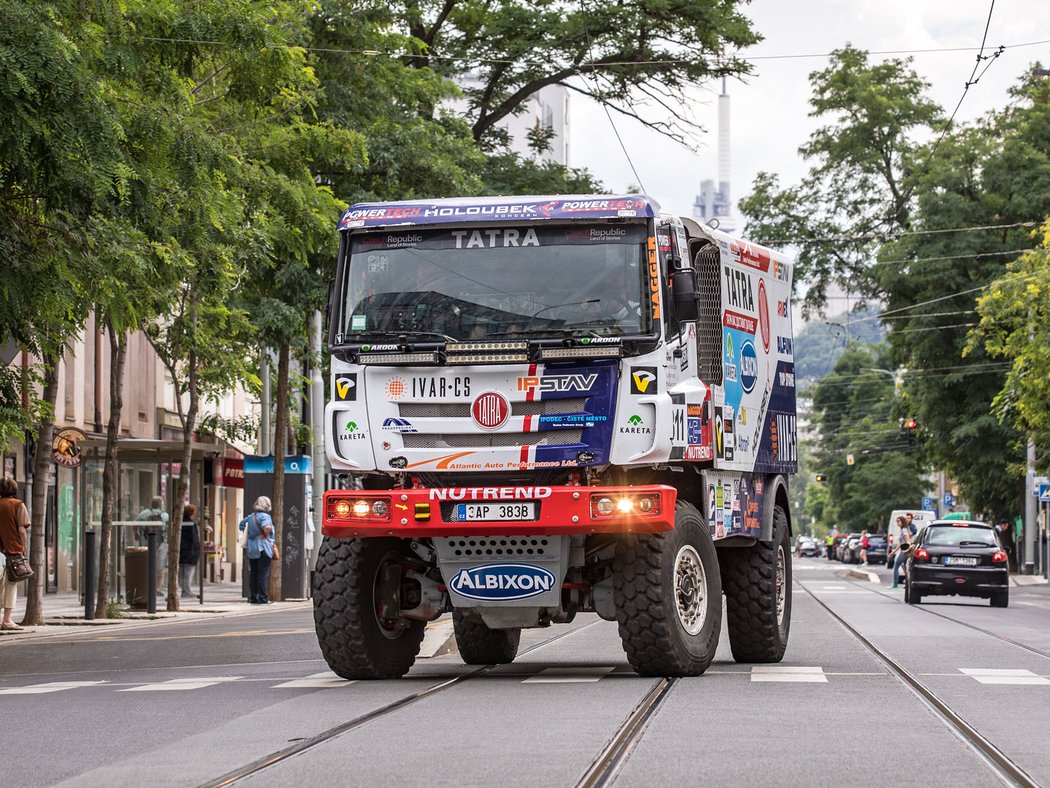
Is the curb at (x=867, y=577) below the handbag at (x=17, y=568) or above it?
below

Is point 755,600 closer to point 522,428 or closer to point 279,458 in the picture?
point 522,428

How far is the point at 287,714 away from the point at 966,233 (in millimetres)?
44694

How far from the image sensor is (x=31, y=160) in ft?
46.1

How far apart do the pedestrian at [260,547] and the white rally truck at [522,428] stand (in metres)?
20.0

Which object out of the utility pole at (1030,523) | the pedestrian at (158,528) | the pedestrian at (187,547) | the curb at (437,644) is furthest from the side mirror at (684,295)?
the utility pole at (1030,523)

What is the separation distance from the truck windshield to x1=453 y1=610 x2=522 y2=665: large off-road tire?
9.74ft

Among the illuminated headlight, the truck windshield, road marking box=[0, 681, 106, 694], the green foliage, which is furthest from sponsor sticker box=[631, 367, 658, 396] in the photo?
the green foliage

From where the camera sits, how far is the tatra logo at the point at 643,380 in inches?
520

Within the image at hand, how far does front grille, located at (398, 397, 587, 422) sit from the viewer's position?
13.3 m

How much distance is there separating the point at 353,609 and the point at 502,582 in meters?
1.12

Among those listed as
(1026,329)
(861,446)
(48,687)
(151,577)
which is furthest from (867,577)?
(861,446)

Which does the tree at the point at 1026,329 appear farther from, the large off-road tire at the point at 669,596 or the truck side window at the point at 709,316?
the large off-road tire at the point at 669,596

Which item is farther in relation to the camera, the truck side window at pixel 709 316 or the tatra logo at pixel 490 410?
the truck side window at pixel 709 316

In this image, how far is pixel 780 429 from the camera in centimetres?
1628
